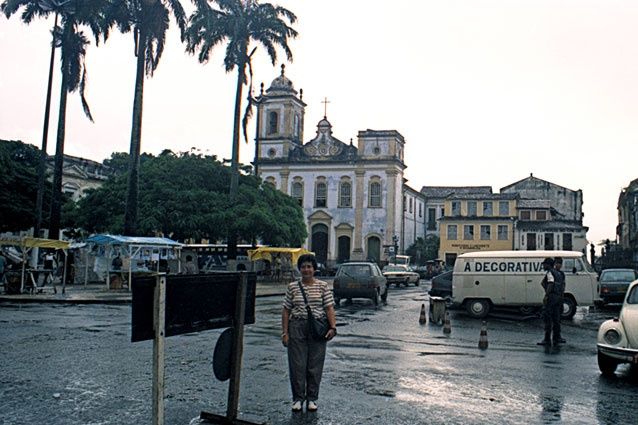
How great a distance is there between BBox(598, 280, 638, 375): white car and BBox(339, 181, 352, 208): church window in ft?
190

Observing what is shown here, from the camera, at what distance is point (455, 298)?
19.6m

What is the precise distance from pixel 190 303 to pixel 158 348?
0.63 metres

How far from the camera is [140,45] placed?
2889 cm

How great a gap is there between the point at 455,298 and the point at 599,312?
570 centimetres

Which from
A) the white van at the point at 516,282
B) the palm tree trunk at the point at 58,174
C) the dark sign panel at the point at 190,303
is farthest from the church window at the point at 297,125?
the dark sign panel at the point at 190,303

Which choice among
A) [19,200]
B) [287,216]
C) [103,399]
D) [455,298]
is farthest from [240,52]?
[103,399]

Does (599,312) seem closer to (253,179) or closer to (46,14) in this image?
(253,179)

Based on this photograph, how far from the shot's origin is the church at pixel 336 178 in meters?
66.1

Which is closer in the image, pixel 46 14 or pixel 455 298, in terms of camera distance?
pixel 455 298

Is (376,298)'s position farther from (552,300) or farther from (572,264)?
(552,300)

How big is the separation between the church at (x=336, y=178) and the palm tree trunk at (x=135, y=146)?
3691 cm

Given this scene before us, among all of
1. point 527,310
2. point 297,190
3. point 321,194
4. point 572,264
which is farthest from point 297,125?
point 572,264

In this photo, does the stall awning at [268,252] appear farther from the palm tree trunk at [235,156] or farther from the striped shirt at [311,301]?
the striped shirt at [311,301]

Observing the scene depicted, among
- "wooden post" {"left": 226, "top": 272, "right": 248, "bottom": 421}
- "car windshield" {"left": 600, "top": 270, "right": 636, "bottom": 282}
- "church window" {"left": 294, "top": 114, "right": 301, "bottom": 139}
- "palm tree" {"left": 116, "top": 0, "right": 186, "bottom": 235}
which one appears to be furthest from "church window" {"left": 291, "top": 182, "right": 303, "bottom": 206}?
"wooden post" {"left": 226, "top": 272, "right": 248, "bottom": 421}
